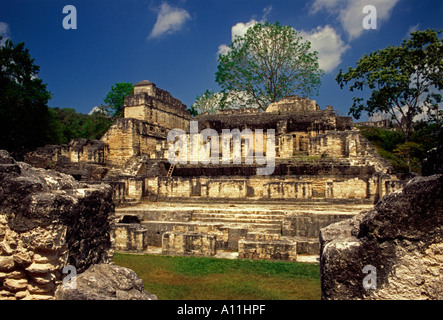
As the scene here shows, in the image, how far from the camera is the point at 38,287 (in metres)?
3.17

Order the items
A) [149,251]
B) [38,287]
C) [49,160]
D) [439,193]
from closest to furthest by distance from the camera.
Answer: [439,193], [38,287], [149,251], [49,160]

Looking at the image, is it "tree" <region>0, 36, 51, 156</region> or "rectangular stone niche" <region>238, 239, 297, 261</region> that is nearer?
"rectangular stone niche" <region>238, 239, 297, 261</region>

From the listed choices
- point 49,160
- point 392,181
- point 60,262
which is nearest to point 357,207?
point 392,181

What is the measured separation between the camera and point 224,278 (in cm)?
673

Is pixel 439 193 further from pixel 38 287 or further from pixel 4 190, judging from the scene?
pixel 4 190

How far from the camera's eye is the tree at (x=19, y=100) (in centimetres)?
2019

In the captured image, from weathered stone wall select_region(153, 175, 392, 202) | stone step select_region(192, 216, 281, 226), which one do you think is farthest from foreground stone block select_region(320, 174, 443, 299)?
weathered stone wall select_region(153, 175, 392, 202)

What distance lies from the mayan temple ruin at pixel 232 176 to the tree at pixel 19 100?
2.27 metres

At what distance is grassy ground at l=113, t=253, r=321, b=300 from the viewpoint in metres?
5.78

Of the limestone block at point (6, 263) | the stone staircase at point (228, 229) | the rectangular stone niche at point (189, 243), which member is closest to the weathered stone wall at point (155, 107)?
the stone staircase at point (228, 229)

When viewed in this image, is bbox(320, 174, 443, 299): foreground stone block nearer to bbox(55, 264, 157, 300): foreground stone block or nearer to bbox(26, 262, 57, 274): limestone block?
bbox(55, 264, 157, 300): foreground stone block

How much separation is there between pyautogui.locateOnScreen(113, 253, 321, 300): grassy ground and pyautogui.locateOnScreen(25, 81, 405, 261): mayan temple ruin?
0.78 m

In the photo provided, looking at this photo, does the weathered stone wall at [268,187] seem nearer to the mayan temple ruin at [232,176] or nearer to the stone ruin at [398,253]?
the mayan temple ruin at [232,176]

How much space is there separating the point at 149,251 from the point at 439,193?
8.24 metres
